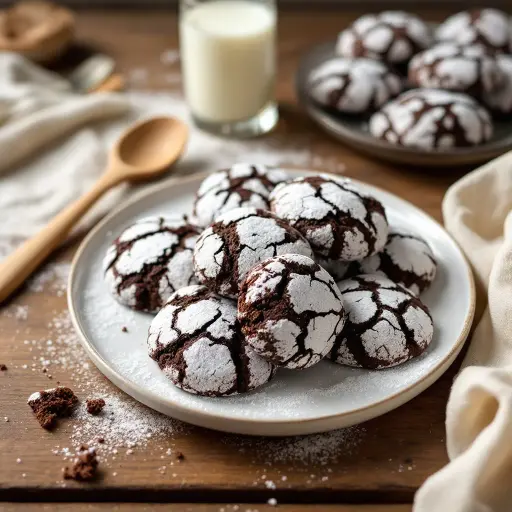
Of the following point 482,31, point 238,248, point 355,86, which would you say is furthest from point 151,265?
point 482,31

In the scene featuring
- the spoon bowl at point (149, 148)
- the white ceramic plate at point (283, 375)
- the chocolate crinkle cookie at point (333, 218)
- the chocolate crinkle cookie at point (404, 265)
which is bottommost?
the spoon bowl at point (149, 148)

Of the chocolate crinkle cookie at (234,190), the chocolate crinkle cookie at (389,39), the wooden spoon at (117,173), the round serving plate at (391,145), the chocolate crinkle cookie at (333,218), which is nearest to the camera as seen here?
the chocolate crinkle cookie at (333,218)

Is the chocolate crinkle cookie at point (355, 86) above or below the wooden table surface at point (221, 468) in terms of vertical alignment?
above

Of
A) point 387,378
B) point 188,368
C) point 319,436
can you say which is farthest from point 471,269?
point 188,368

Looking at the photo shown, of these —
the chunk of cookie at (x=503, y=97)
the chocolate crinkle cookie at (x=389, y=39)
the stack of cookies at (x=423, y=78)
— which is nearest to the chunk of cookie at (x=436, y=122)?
the stack of cookies at (x=423, y=78)

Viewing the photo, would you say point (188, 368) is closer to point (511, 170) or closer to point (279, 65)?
point (511, 170)

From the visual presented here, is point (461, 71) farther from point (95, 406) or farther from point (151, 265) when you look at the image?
point (95, 406)

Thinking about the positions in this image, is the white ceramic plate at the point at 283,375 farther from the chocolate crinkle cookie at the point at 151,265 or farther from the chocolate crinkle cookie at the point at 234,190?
the chocolate crinkle cookie at the point at 234,190

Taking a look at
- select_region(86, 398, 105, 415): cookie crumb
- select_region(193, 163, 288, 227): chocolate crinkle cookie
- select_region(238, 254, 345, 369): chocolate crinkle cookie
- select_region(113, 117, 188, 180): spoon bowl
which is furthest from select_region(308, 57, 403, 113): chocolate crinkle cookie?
select_region(86, 398, 105, 415): cookie crumb
